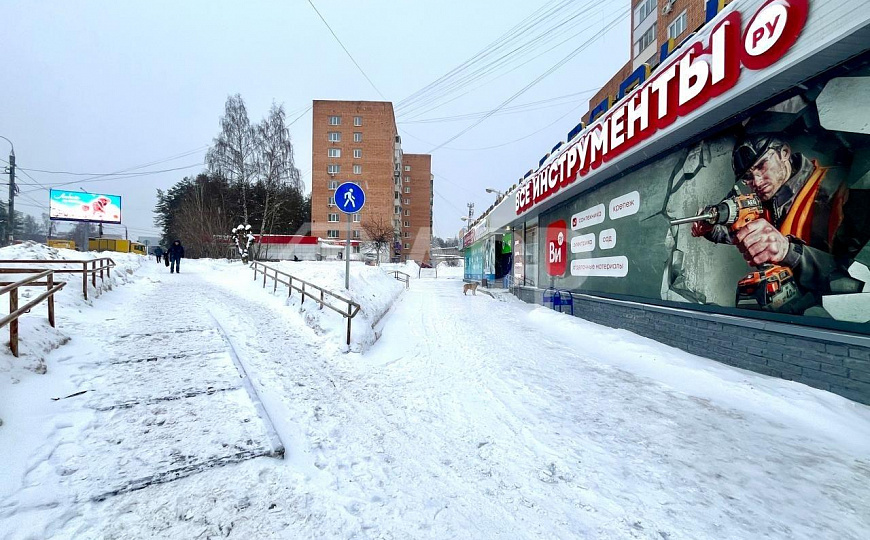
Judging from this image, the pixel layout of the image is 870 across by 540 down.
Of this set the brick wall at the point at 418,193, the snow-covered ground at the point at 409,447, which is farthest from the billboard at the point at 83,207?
the brick wall at the point at 418,193

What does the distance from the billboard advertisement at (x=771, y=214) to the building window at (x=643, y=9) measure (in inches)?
865

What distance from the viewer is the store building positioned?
3.71 metres

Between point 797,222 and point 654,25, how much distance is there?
2392cm

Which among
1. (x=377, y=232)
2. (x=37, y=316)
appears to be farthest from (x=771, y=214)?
(x=377, y=232)

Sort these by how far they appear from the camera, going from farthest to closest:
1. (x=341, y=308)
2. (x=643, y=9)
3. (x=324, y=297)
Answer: (x=643, y=9) → (x=324, y=297) → (x=341, y=308)

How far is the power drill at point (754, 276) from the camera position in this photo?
438cm

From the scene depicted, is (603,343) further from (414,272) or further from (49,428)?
(414,272)

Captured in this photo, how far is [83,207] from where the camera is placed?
94.1ft

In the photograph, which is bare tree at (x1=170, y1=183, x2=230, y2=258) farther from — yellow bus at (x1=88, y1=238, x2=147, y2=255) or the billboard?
the billboard

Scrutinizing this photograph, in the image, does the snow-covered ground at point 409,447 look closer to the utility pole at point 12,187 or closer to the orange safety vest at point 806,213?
the orange safety vest at point 806,213

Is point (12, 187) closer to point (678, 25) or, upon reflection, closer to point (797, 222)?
point (797, 222)

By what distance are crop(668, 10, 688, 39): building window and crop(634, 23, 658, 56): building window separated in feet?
9.32

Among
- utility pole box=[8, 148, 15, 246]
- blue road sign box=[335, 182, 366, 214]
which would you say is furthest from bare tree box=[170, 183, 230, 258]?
blue road sign box=[335, 182, 366, 214]

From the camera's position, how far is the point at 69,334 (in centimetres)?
506
